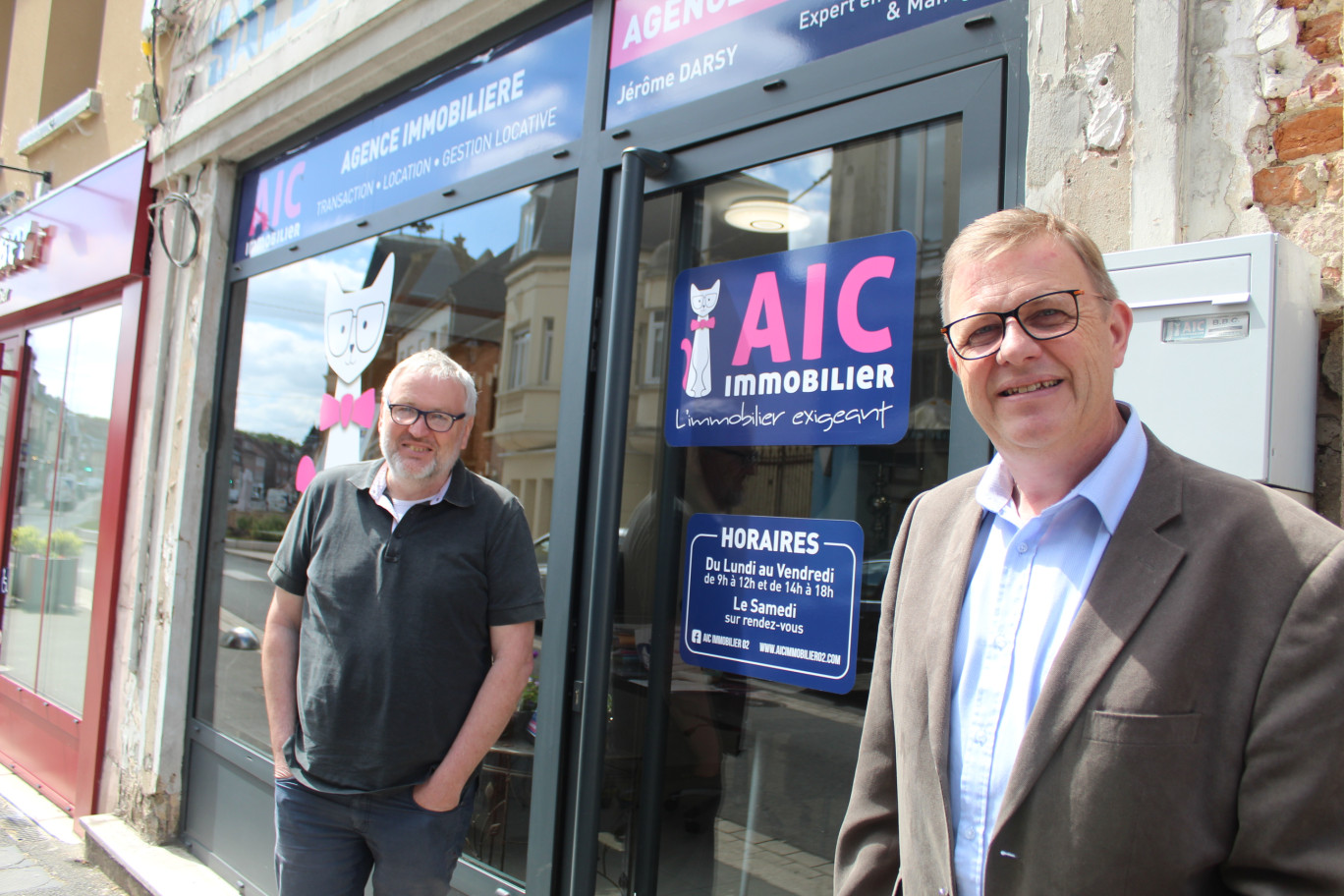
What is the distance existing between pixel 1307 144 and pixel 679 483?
1.69 metres

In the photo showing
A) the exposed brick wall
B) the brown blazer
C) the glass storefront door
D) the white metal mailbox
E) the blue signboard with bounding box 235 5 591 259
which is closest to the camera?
the brown blazer

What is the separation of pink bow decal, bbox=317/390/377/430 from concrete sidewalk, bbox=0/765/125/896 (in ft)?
7.82

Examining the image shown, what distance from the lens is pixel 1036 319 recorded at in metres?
1.32

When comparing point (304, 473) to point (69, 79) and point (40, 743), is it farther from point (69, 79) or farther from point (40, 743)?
point (69, 79)

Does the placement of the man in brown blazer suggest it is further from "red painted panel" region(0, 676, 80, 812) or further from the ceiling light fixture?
"red painted panel" region(0, 676, 80, 812)

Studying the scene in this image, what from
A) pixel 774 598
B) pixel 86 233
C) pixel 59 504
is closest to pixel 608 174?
pixel 774 598

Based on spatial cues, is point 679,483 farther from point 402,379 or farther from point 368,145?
point 368,145

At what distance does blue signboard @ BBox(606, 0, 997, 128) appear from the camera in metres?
2.44

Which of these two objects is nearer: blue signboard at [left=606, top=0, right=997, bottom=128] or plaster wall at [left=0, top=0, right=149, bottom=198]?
blue signboard at [left=606, top=0, right=997, bottom=128]

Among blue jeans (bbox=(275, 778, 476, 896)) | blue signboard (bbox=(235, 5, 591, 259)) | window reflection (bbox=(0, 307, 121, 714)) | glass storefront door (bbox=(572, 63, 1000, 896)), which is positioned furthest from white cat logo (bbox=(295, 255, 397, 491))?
window reflection (bbox=(0, 307, 121, 714))

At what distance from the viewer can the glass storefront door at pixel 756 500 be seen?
90.6 inches

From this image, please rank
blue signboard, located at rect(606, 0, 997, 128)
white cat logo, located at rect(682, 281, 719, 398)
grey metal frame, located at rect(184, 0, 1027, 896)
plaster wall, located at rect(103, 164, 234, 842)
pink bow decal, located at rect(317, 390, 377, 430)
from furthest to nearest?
plaster wall, located at rect(103, 164, 234, 842) → pink bow decal, located at rect(317, 390, 377, 430) → white cat logo, located at rect(682, 281, 719, 398) → blue signboard, located at rect(606, 0, 997, 128) → grey metal frame, located at rect(184, 0, 1027, 896)

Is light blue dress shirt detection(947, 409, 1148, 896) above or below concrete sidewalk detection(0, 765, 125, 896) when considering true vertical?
above

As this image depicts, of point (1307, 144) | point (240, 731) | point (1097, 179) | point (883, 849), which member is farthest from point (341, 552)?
point (240, 731)
